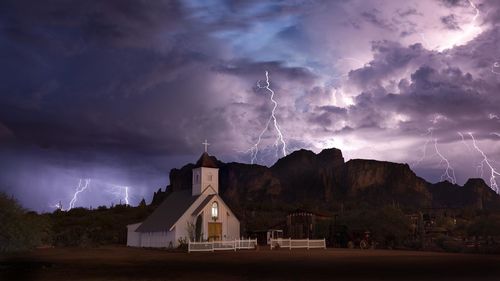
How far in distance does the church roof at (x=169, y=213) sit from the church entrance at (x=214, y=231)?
3.04 m

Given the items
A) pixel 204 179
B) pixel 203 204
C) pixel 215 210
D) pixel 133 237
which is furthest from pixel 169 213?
pixel 133 237

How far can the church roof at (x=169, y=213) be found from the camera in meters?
54.6

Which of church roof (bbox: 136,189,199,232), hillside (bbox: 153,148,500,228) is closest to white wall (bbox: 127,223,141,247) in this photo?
church roof (bbox: 136,189,199,232)

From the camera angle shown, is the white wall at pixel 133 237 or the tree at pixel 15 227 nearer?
the tree at pixel 15 227

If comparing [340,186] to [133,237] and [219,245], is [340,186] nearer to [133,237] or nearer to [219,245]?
[133,237]

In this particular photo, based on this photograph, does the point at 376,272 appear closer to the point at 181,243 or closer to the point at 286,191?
the point at 181,243

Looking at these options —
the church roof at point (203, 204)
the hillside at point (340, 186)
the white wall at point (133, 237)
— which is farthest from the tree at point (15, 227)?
the hillside at point (340, 186)

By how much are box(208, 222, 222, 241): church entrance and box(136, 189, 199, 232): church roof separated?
9.99ft

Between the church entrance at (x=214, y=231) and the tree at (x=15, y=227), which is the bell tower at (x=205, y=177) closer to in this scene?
the church entrance at (x=214, y=231)

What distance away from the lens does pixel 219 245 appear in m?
48.4

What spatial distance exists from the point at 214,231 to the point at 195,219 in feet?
7.48

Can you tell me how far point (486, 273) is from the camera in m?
23.5

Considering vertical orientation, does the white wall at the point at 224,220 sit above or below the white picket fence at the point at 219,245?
above

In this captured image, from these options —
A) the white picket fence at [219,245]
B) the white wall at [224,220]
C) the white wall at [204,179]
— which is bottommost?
the white picket fence at [219,245]
